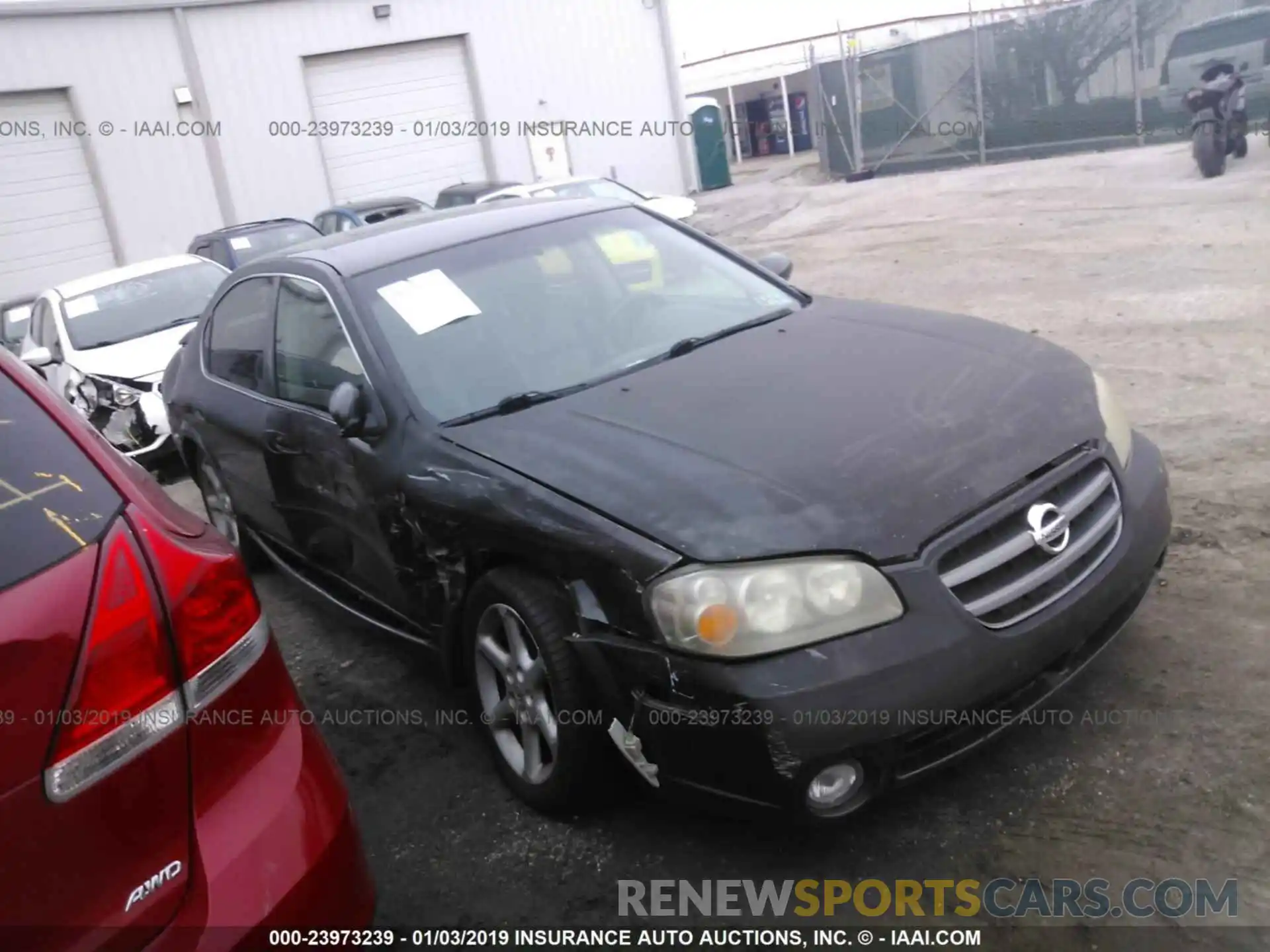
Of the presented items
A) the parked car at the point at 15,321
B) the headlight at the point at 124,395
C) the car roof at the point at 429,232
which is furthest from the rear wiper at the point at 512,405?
the parked car at the point at 15,321

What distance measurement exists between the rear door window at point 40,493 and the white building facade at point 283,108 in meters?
17.1

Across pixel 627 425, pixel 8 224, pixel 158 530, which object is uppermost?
pixel 8 224

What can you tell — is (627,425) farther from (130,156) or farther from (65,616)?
(130,156)

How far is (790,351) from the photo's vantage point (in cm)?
350

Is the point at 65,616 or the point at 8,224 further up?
the point at 8,224

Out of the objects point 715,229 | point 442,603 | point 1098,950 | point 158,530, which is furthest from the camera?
point 715,229

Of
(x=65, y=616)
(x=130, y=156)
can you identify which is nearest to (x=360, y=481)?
(x=65, y=616)

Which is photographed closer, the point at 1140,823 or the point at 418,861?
the point at 1140,823

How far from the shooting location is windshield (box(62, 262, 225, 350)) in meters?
8.68

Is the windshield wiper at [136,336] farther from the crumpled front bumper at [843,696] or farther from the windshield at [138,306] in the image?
the crumpled front bumper at [843,696]

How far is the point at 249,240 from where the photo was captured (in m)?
12.2

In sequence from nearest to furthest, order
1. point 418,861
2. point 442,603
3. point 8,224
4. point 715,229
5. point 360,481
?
point 418,861 < point 442,603 < point 360,481 < point 8,224 < point 715,229

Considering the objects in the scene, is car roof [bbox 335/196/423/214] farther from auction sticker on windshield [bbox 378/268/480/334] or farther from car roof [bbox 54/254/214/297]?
auction sticker on windshield [bbox 378/268/480/334]

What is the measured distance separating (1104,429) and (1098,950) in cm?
140
